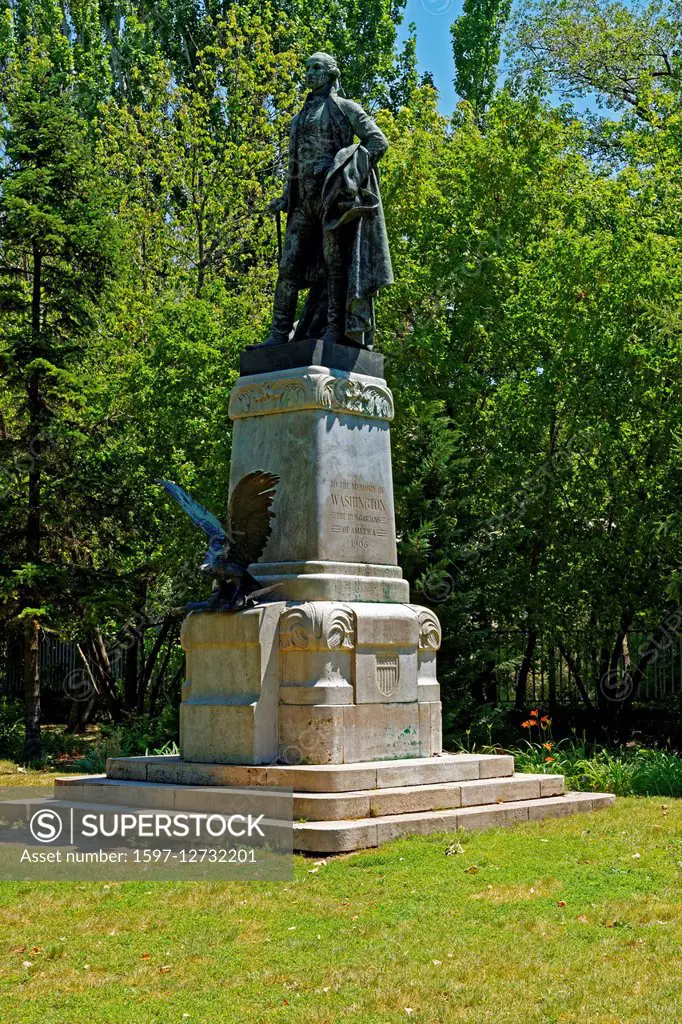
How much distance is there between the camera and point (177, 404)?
20.0 meters

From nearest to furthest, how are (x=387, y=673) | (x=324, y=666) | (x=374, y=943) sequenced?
(x=374, y=943) < (x=324, y=666) < (x=387, y=673)

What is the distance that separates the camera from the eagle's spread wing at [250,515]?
10453mm

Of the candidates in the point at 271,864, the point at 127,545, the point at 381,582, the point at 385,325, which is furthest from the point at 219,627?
the point at 385,325

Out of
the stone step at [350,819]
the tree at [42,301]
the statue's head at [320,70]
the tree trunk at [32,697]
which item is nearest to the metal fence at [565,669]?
the tree trunk at [32,697]

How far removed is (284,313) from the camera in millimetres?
12031

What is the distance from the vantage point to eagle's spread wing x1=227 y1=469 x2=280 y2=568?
1045 centimetres

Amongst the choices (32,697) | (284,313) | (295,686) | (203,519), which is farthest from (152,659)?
(295,686)

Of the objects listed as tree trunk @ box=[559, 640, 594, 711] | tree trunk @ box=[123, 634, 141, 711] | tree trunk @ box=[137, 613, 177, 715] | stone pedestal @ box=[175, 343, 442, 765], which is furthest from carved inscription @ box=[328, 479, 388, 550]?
tree trunk @ box=[123, 634, 141, 711]

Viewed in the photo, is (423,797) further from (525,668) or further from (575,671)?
(575,671)

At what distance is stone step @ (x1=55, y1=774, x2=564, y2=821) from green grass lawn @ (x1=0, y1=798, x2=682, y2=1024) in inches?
21.3

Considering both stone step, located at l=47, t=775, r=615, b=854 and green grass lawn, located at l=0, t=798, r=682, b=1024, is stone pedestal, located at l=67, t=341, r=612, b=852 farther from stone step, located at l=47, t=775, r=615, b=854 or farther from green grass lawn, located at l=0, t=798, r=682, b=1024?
green grass lawn, located at l=0, t=798, r=682, b=1024

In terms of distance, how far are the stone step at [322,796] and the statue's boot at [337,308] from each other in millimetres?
4154

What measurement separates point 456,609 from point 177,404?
5.88 metres

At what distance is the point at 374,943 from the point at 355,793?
2929 mm
